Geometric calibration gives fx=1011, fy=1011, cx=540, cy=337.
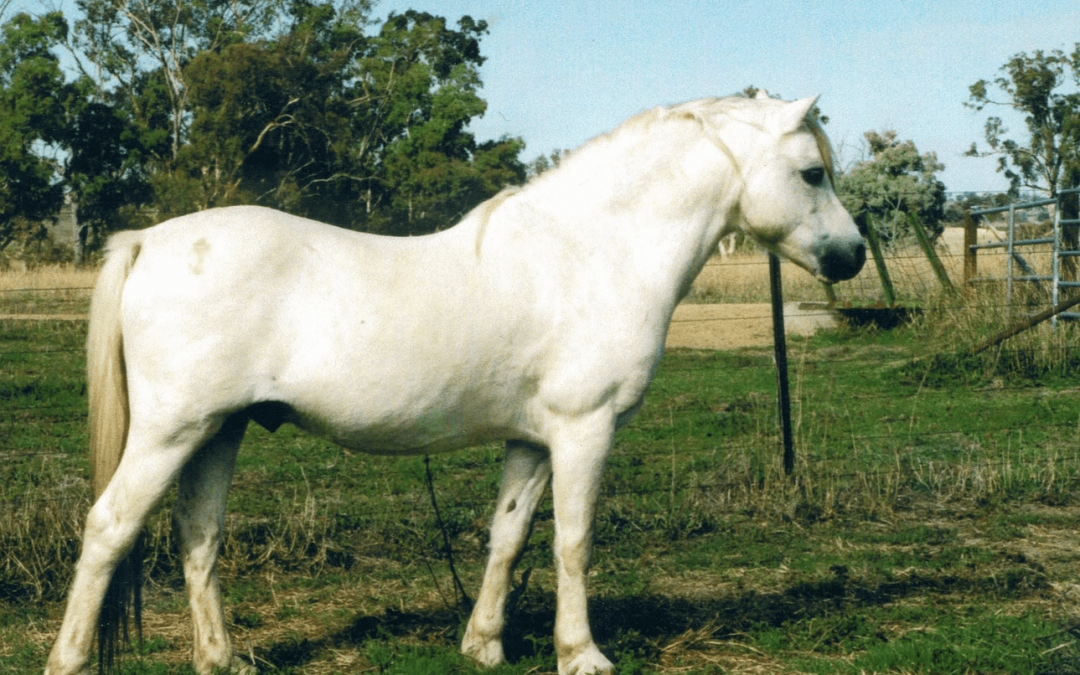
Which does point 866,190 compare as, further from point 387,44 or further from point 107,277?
point 107,277

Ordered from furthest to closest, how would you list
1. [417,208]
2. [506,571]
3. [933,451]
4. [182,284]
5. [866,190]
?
[417,208], [866,190], [933,451], [506,571], [182,284]

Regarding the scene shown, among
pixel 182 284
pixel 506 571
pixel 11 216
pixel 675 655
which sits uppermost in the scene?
pixel 11 216

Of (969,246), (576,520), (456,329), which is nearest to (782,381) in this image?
(576,520)

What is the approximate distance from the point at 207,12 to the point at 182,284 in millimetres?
35107

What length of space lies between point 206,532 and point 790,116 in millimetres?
2586

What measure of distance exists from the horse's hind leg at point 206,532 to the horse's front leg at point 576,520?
1.16 m

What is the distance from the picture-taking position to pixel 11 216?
34.4 m

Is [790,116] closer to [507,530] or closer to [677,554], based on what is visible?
[507,530]

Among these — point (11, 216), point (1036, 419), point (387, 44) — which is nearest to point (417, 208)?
point (387, 44)

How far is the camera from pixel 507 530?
3887mm

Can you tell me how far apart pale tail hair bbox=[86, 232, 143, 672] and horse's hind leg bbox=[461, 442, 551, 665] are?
129 centimetres

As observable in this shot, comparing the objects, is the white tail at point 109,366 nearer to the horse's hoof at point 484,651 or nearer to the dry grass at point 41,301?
the horse's hoof at point 484,651

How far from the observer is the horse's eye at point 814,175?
3.70 metres

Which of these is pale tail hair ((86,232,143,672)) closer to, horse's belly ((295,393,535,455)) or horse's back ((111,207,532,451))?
horse's back ((111,207,532,451))
